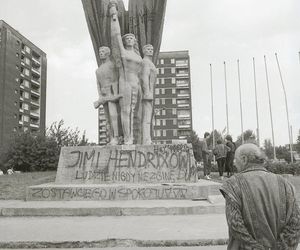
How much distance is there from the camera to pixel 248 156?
2916 millimetres

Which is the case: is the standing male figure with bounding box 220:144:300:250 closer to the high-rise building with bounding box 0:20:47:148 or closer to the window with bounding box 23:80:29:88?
the high-rise building with bounding box 0:20:47:148

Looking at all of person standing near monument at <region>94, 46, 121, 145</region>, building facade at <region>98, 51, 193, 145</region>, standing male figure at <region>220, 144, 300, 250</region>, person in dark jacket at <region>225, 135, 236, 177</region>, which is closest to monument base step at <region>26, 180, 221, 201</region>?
person standing near monument at <region>94, 46, 121, 145</region>

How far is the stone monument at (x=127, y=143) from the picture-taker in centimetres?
884

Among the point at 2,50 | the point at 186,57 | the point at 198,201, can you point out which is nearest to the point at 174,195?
the point at 198,201

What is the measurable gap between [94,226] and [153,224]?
1.00m

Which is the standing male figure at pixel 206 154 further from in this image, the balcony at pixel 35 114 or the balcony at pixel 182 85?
the balcony at pixel 182 85

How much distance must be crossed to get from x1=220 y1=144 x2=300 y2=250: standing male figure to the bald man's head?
0.10m

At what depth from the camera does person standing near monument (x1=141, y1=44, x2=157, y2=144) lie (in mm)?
10977

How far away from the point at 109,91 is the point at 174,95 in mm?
78812

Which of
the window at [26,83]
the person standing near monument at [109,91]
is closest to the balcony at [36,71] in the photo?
the window at [26,83]

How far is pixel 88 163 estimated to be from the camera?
32.6ft

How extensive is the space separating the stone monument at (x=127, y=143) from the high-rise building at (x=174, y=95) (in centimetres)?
7431

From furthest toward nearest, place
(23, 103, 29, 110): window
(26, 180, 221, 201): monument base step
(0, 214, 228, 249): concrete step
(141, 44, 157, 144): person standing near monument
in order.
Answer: (23, 103, 29, 110): window < (141, 44, 157, 144): person standing near monument < (26, 180, 221, 201): monument base step < (0, 214, 228, 249): concrete step

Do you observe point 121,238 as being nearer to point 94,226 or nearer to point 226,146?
point 94,226
